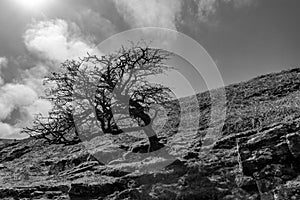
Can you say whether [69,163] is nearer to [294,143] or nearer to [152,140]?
[152,140]

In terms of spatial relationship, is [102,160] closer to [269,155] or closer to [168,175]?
[168,175]

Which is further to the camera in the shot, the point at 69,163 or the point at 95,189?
the point at 69,163

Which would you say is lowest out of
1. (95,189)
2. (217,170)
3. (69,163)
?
(95,189)

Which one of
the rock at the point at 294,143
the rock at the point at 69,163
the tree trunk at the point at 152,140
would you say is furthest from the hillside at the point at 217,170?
the tree trunk at the point at 152,140

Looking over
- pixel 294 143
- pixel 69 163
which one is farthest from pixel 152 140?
pixel 294 143

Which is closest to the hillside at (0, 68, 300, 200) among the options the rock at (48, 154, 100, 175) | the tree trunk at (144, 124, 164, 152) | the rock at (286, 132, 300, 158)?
the rock at (286, 132, 300, 158)

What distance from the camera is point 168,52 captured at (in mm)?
20922

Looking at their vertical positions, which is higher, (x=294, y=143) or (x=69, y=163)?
(x=69, y=163)

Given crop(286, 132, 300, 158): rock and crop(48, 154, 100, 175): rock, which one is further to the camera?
crop(48, 154, 100, 175): rock

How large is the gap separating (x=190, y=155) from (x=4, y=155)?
1667 inches

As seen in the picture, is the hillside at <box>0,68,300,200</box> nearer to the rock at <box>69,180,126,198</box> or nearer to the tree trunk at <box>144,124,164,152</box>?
the rock at <box>69,180,126,198</box>

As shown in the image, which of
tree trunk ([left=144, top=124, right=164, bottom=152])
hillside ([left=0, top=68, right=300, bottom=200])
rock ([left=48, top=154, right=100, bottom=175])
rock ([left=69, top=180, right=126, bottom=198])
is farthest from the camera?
rock ([left=48, top=154, right=100, bottom=175])

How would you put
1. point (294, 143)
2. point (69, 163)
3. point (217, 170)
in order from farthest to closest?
point (69, 163) < point (217, 170) < point (294, 143)

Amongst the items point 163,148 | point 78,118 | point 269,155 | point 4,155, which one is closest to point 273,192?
point 269,155
